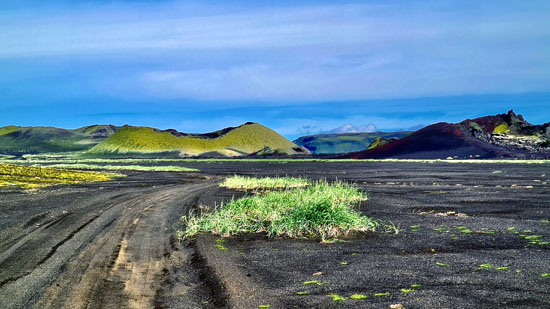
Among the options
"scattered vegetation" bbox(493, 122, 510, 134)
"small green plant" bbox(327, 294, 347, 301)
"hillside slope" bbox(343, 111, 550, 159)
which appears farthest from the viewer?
"scattered vegetation" bbox(493, 122, 510, 134)

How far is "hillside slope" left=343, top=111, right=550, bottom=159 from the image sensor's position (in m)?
120

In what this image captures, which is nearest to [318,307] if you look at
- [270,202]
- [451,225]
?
[451,225]

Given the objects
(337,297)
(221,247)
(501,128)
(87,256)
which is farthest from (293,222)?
(501,128)

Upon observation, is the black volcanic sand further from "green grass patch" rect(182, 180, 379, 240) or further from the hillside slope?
the hillside slope

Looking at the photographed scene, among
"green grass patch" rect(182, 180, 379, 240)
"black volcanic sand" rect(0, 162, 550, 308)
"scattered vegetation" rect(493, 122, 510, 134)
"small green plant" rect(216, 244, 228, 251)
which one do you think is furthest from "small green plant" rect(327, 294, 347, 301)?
"scattered vegetation" rect(493, 122, 510, 134)

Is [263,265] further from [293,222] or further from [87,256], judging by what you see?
[293,222]

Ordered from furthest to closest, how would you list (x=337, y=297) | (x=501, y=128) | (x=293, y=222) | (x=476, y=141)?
(x=501, y=128)
(x=476, y=141)
(x=293, y=222)
(x=337, y=297)

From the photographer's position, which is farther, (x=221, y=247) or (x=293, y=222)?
(x=293, y=222)

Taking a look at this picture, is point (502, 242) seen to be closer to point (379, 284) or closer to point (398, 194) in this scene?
point (379, 284)

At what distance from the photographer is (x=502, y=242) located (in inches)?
490

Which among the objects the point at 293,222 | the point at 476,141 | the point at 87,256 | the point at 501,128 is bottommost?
the point at 87,256

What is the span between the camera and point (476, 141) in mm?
131125

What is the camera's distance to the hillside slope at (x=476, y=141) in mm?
119500

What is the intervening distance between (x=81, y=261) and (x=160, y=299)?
3404 millimetres
